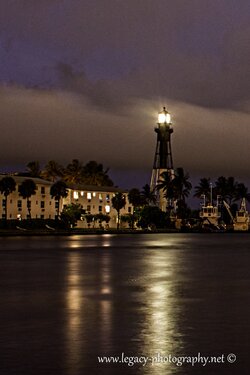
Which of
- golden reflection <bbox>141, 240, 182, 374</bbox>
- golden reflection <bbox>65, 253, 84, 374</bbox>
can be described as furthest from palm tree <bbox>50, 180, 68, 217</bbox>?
golden reflection <bbox>141, 240, 182, 374</bbox>

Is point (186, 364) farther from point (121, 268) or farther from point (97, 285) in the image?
point (121, 268)

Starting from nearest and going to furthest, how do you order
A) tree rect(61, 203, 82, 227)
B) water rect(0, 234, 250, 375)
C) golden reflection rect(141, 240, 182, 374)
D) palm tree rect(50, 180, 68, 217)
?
water rect(0, 234, 250, 375), golden reflection rect(141, 240, 182, 374), tree rect(61, 203, 82, 227), palm tree rect(50, 180, 68, 217)

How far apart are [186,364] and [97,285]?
20.3 metres

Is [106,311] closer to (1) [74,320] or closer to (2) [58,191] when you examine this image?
(1) [74,320]

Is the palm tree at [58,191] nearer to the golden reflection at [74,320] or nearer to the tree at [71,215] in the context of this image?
the tree at [71,215]

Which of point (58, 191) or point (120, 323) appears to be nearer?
point (120, 323)

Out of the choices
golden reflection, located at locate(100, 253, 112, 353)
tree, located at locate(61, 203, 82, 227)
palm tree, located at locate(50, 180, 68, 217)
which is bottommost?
golden reflection, located at locate(100, 253, 112, 353)

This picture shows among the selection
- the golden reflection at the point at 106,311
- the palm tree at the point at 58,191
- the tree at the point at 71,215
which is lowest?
the golden reflection at the point at 106,311

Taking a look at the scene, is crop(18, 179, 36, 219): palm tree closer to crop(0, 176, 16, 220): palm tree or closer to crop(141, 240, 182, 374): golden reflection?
crop(0, 176, 16, 220): palm tree

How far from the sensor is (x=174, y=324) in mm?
20484

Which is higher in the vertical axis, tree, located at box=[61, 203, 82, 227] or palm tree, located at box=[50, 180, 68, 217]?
palm tree, located at box=[50, 180, 68, 217]

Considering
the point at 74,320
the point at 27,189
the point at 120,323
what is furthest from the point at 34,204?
the point at 120,323

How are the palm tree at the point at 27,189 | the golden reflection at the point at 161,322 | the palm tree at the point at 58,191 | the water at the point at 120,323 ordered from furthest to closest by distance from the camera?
1. the palm tree at the point at 58,191
2. the palm tree at the point at 27,189
3. the golden reflection at the point at 161,322
4. the water at the point at 120,323

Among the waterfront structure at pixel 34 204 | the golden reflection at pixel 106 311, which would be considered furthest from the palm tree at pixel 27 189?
the golden reflection at pixel 106 311
